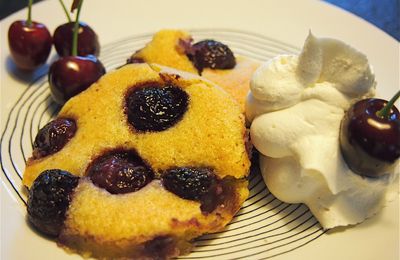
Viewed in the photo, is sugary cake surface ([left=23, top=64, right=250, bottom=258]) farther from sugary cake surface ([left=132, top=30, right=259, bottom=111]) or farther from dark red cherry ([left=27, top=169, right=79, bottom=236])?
sugary cake surface ([left=132, top=30, right=259, bottom=111])

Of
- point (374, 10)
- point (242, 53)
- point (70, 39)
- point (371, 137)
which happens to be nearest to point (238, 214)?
point (371, 137)

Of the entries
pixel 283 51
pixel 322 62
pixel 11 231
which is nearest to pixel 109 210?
pixel 11 231

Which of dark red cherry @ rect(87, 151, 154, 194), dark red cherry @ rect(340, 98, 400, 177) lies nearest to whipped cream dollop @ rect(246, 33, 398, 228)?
dark red cherry @ rect(340, 98, 400, 177)

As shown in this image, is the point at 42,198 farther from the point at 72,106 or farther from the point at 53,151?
the point at 72,106

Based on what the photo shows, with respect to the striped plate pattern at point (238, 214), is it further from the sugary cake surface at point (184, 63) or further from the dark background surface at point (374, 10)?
the dark background surface at point (374, 10)

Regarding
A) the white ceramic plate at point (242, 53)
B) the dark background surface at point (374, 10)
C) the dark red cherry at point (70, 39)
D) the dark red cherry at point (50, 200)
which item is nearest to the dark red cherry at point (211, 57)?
the white ceramic plate at point (242, 53)

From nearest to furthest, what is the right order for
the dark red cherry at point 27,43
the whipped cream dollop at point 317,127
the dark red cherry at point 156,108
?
the whipped cream dollop at point 317,127, the dark red cherry at point 156,108, the dark red cherry at point 27,43
